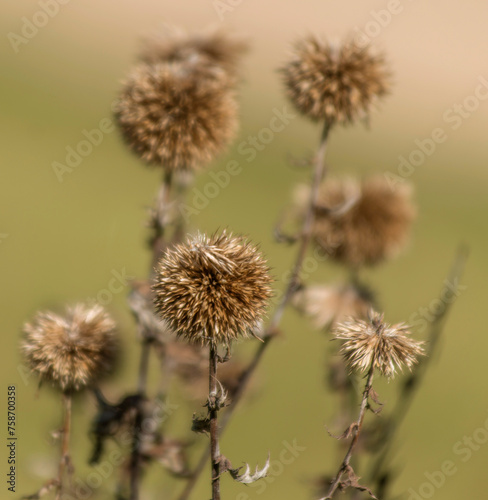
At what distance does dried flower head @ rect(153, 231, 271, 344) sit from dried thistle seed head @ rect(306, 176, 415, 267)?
1.12 m

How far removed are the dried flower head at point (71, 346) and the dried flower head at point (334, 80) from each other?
112 cm

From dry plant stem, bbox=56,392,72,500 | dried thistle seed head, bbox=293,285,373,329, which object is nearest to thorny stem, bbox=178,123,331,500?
dried thistle seed head, bbox=293,285,373,329

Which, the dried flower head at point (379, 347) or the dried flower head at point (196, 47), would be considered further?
the dried flower head at point (196, 47)

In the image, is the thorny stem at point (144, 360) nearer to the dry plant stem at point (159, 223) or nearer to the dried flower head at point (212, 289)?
the dry plant stem at point (159, 223)

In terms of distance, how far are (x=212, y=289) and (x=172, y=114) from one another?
101 cm

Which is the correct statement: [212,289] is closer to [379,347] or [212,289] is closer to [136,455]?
[379,347]

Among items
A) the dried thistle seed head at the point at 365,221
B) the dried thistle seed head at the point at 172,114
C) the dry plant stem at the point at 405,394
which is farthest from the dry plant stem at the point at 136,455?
the dried thistle seed head at the point at 365,221

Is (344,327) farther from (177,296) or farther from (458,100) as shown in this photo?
(458,100)

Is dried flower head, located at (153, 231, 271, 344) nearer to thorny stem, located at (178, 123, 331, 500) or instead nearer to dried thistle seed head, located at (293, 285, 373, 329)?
thorny stem, located at (178, 123, 331, 500)

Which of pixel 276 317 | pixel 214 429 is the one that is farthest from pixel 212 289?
pixel 276 317

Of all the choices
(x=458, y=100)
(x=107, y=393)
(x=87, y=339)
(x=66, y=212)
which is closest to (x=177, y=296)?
(x=87, y=339)

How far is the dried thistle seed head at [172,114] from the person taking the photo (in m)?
2.30

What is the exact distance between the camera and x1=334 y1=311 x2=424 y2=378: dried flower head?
1.48 metres

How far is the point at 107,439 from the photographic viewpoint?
6.73 feet
